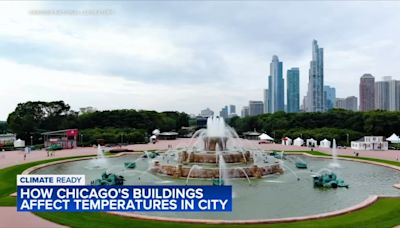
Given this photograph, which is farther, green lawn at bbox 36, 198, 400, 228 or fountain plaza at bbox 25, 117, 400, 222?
fountain plaza at bbox 25, 117, 400, 222

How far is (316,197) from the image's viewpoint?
74.9 ft

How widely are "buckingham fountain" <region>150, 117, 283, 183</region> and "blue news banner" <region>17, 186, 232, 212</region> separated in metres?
12.7

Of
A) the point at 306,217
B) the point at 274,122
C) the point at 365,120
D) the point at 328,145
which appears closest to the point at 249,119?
the point at 274,122

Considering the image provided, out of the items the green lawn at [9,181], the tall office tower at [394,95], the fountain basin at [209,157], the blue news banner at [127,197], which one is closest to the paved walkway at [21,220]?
the blue news banner at [127,197]

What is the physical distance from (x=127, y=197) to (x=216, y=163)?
64.2ft

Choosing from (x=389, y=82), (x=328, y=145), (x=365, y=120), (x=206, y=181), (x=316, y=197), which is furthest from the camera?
(x=389, y=82)

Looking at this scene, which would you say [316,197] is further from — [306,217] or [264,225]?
[264,225]

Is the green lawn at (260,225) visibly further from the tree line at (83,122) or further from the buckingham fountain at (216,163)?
the tree line at (83,122)

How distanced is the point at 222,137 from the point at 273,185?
10.5 metres

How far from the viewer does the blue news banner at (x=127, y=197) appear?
13.7 meters

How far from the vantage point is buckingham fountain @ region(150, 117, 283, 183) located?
96.8 ft

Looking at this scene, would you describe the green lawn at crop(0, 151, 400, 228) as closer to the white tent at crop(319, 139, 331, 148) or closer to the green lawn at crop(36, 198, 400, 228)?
the green lawn at crop(36, 198, 400, 228)

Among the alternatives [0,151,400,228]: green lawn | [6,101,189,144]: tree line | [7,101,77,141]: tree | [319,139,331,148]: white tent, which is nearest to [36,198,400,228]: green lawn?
[0,151,400,228]: green lawn

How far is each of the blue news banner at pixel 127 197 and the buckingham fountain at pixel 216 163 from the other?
501 inches
